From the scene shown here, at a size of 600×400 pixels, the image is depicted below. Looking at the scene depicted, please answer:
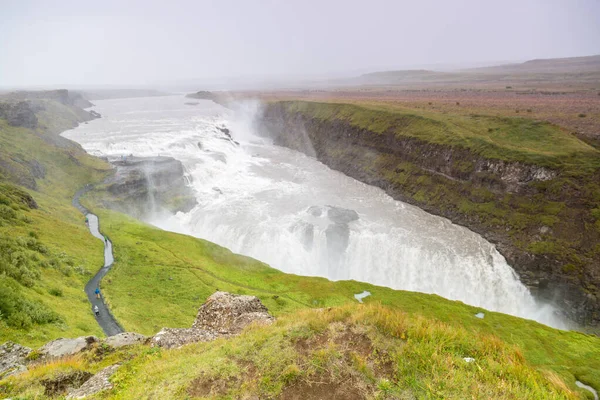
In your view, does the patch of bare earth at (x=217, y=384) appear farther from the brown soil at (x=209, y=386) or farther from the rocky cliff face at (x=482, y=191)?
the rocky cliff face at (x=482, y=191)

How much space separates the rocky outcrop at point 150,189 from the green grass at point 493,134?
55.8 meters

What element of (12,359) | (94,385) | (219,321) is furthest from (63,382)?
(219,321)

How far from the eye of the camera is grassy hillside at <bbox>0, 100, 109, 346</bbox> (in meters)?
23.8

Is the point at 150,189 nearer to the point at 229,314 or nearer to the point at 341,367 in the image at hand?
the point at 229,314

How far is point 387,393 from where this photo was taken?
31.7 feet

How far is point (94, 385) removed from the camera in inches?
467

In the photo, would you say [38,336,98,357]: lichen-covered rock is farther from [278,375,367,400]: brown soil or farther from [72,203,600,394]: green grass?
[72,203,600,394]: green grass

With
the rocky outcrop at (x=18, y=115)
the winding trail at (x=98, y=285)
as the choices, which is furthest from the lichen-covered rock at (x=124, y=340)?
the rocky outcrop at (x=18, y=115)

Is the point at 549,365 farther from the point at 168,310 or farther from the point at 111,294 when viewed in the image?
the point at 111,294

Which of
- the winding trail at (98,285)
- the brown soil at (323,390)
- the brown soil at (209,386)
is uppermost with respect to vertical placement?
the brown soil at (323,390)

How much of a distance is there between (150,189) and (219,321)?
208 feet

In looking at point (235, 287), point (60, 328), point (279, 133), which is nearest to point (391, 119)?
point (279, 133)

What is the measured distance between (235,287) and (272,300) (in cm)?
578

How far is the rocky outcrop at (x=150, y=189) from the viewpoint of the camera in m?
71.5
